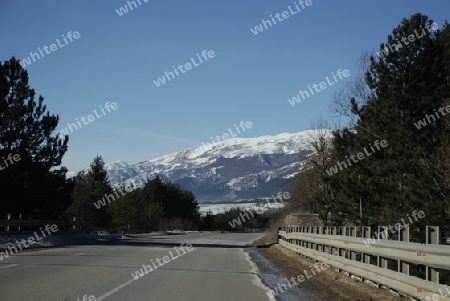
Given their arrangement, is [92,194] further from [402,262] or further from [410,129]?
[402,262]

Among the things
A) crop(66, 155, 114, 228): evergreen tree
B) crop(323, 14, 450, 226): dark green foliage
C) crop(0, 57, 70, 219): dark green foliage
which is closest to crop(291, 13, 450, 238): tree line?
crop(323, 14, 450, 226): dark green foliage

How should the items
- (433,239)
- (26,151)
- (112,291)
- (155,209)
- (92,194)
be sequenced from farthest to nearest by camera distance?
(155,209) → (92,194) → (26,151) → (112,291) → (433,239)

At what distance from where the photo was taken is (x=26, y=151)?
33.9 metres

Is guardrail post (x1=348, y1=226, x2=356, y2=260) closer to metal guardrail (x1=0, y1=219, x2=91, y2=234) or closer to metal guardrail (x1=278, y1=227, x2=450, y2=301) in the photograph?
metal guardrail (x1=278, y1=227, x2=450, y2=301)

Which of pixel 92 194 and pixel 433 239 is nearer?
pixel 433 239

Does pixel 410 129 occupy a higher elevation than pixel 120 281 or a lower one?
lower

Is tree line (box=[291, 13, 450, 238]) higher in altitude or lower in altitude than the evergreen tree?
lower

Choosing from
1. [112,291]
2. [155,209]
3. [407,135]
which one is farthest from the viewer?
[155,209]

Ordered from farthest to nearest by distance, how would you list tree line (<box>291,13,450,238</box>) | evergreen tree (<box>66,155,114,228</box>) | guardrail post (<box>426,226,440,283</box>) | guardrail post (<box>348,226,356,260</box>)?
evergreen tree (<box>66,155,114,228</box>) → tree line (<box>291,13,450,238</box>) → guardrail post (<box>348,226,356,260</box>) → guardrail post (<box>426,226,440,283</box>)

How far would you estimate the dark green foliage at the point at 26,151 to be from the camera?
32375 millimetres

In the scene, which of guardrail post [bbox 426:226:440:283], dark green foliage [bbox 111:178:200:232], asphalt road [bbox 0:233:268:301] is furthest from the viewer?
dark green foliage [bbox 111:178:200:232]

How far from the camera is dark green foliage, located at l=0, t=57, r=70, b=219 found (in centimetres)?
3238

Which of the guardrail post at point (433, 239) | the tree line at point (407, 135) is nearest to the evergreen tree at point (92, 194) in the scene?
the tree line at point (407, 135)

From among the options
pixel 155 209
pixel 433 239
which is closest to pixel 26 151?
pixel 433 239
